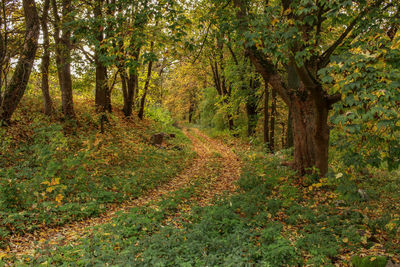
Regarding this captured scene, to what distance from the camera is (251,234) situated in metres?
4.80

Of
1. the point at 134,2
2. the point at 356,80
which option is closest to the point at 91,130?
the point at 134,2

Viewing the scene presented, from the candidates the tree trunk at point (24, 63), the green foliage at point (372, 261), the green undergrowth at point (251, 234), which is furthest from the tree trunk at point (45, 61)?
the green foliage at point (372, 261)

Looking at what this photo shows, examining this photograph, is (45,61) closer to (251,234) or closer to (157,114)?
(251,234)

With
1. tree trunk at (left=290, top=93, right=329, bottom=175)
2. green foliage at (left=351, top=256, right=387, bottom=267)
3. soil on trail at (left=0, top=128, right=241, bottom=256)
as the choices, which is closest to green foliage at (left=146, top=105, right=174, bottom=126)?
soil on trail at (left=0, top=128, right=241, bottom=256)

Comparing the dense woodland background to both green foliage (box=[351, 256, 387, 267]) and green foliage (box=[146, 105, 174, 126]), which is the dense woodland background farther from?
green foliage (box=[146, 105, 174, 126])

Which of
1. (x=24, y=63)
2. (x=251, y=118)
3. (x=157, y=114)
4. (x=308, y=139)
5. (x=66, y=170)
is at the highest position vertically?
(x=24, y=63)

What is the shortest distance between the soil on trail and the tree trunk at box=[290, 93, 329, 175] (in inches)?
100

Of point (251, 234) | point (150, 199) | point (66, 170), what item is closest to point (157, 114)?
point (66, 170)

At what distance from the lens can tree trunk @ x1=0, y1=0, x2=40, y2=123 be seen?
817cm

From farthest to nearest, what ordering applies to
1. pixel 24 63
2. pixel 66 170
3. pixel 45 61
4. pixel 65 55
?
1. pixel 45 61
2. pixel 65 55
3. pixel 24 63
4. pixel 66 170

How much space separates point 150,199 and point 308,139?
535cm

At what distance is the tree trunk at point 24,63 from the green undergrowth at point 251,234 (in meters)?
6.30

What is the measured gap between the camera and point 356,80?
10.9ft

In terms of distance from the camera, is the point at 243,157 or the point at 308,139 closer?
the point at 308,139
